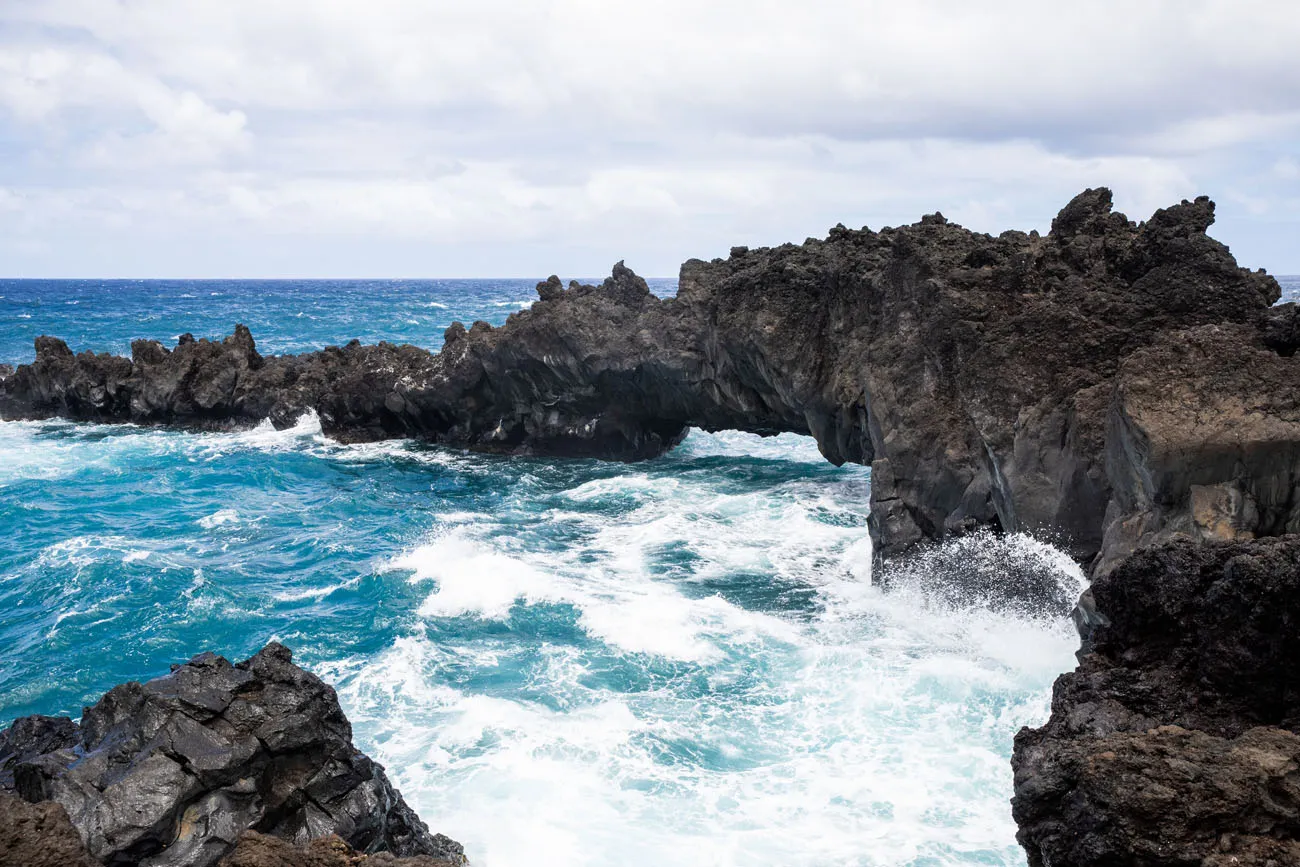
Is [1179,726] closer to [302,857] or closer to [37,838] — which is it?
[302,857]

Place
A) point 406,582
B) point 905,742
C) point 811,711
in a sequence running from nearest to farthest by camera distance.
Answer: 1. point 905,742
2. point 811,711
3. point 406,582

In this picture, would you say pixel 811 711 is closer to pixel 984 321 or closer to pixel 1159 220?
pixel 984 321

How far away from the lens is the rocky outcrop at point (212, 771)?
9172 millimetres

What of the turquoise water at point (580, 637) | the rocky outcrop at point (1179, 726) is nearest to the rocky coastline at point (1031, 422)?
the rocky outcrop at point (1179, 726)

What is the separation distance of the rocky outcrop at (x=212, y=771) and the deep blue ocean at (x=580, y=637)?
253 cm

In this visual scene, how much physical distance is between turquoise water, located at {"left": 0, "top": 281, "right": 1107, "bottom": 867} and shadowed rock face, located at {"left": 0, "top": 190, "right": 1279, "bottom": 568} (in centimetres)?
193

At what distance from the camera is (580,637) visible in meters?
19.6

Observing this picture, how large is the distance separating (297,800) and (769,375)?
18.9 metres

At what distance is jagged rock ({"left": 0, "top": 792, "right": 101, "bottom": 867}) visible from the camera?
6.50 m

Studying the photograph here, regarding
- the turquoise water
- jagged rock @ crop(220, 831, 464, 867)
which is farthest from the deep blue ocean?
jagged rock @ crop(220, 831, 464, 867)

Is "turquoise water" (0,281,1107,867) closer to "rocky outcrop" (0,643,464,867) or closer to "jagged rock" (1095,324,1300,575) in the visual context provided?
"rocky outcrop" (0,643,464,867)

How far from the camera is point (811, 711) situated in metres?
16.1

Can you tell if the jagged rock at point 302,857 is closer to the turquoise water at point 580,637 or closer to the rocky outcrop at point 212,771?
the rocky outcrop at point 212,771

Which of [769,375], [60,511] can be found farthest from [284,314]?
[769,375]
